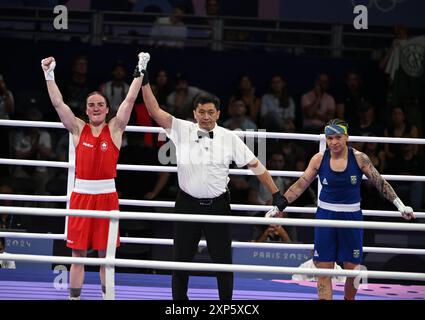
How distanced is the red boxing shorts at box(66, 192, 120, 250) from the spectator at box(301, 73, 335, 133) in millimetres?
5000

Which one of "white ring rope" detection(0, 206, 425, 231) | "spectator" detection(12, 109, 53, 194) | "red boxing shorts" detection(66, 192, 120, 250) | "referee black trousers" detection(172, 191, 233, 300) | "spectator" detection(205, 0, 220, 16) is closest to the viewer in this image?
"white ring rope" detection(0, 206, 425, 231)

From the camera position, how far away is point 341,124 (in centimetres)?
625

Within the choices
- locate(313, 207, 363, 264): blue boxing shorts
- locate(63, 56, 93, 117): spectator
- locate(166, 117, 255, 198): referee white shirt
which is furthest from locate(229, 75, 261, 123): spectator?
locate(166, 117, 255, 198): referee white shirt

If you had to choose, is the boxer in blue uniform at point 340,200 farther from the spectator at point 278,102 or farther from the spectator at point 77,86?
the spectator at point 77,86

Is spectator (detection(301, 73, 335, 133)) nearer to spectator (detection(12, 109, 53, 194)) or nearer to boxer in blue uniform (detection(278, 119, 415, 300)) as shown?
spectator (detection(12, 109, 53, 194))

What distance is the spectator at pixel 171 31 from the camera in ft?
36.7

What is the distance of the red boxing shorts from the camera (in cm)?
603

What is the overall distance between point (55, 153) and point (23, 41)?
1.61 metres

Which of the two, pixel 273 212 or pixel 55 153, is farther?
pixel 55 153

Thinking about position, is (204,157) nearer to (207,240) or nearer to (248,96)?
(207,240)

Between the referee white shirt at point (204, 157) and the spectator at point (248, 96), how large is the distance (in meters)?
4.52

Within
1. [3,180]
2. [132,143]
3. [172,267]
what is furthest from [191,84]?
[172,267]

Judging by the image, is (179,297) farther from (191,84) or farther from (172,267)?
(191,84)

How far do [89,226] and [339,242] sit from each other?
159 centimetres
